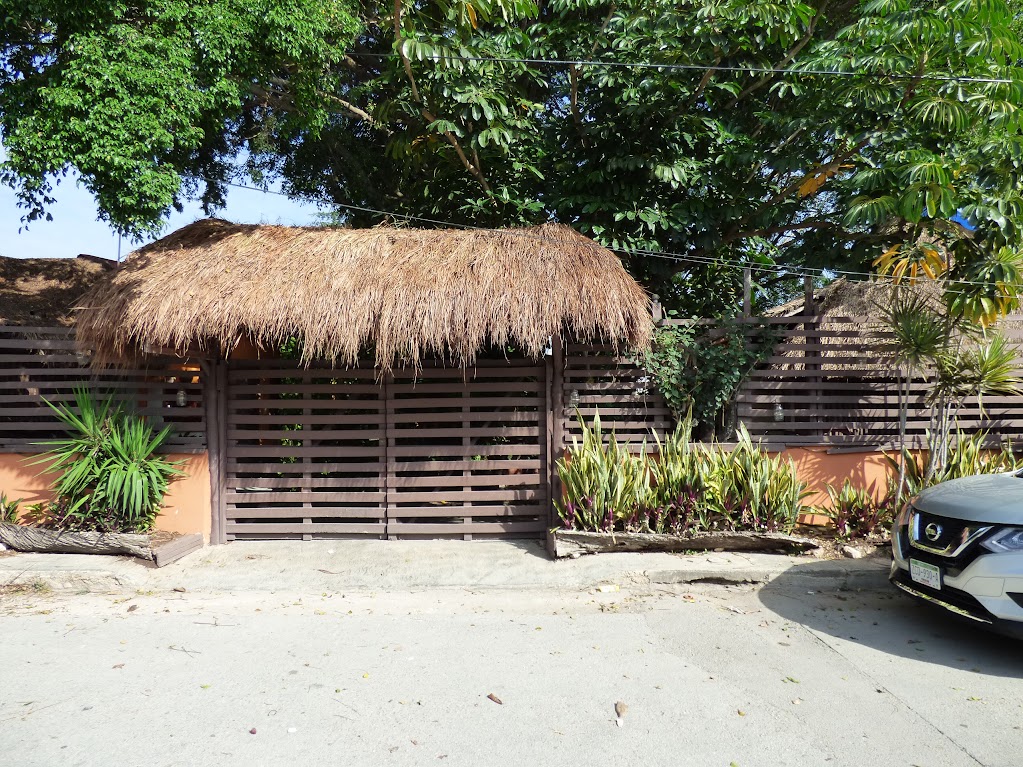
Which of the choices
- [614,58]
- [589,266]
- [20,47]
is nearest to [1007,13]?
[614,58]

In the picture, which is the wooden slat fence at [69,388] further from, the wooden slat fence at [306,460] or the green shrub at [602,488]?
the green shrub at [602,488]

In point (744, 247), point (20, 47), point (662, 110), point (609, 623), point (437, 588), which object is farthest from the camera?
point (744, 247)

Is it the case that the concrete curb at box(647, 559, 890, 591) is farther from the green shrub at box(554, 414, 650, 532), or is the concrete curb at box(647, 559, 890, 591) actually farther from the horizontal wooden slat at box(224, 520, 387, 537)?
Answer: the horizontal wooden slat at box(224, 520, 387, 537)

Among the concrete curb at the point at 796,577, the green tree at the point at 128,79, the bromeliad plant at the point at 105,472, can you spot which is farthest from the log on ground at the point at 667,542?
the green tree at the point at 128,79

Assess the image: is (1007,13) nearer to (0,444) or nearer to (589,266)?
(589,266)

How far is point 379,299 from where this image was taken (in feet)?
21.4

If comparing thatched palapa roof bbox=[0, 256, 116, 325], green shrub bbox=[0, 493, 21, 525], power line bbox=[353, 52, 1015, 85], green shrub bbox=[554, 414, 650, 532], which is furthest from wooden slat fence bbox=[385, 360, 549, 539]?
thatched palapa roof bbox=[0, 256, 116, 325]

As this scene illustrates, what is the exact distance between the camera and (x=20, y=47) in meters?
7.08

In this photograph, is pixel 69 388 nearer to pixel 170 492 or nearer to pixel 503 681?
pixel 170 492

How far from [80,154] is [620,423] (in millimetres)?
5808

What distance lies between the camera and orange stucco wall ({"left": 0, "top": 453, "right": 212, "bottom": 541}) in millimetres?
7098

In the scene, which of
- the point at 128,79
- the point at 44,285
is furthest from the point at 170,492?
the point at 44,285

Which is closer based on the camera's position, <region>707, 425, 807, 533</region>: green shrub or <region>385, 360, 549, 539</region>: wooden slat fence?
<region>707, 425, 807, 533</region>: green shrub

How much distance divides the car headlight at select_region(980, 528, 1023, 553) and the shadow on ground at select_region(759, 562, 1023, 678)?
1.73 feet
